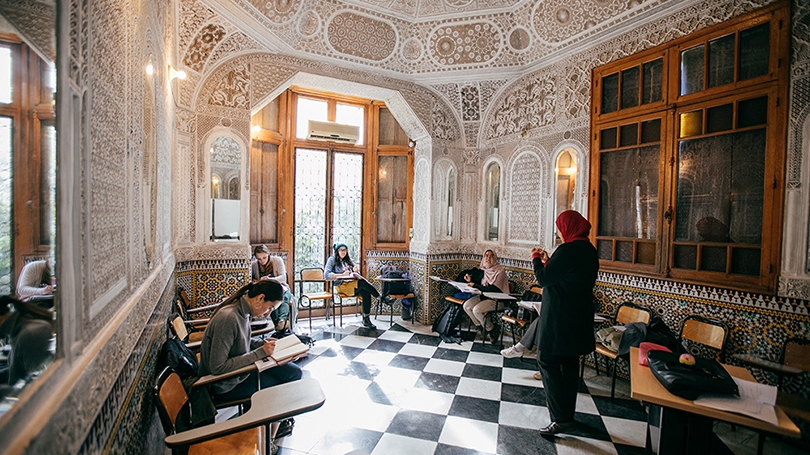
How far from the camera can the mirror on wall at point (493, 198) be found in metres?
6.37

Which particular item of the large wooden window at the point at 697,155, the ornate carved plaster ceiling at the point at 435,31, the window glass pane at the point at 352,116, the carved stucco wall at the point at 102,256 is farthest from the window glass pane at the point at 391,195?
the carved stucco wall at the point at 102,256

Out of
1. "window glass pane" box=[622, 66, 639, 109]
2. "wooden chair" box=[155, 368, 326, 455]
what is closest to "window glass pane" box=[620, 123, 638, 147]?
"window glass pane" box=[622, 66, 639, 109]

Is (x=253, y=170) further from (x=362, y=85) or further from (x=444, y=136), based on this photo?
(x=444, y=136)

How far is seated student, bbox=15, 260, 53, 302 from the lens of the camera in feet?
2.18

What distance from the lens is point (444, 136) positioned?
21.5 ft

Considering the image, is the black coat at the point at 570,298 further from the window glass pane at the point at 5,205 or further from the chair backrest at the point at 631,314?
the window glass pane at the point at 5,205

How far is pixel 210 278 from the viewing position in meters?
4.97

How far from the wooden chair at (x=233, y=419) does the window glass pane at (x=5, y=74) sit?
1497mm

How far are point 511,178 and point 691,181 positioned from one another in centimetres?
252

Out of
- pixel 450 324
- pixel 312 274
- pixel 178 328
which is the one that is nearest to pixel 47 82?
pixel 178 328

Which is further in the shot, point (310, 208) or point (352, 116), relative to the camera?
point (352, 116)

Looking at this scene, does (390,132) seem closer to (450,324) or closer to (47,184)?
(450,324)

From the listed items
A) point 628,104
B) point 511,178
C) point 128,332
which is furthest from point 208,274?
point 628,104

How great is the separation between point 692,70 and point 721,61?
24cm
